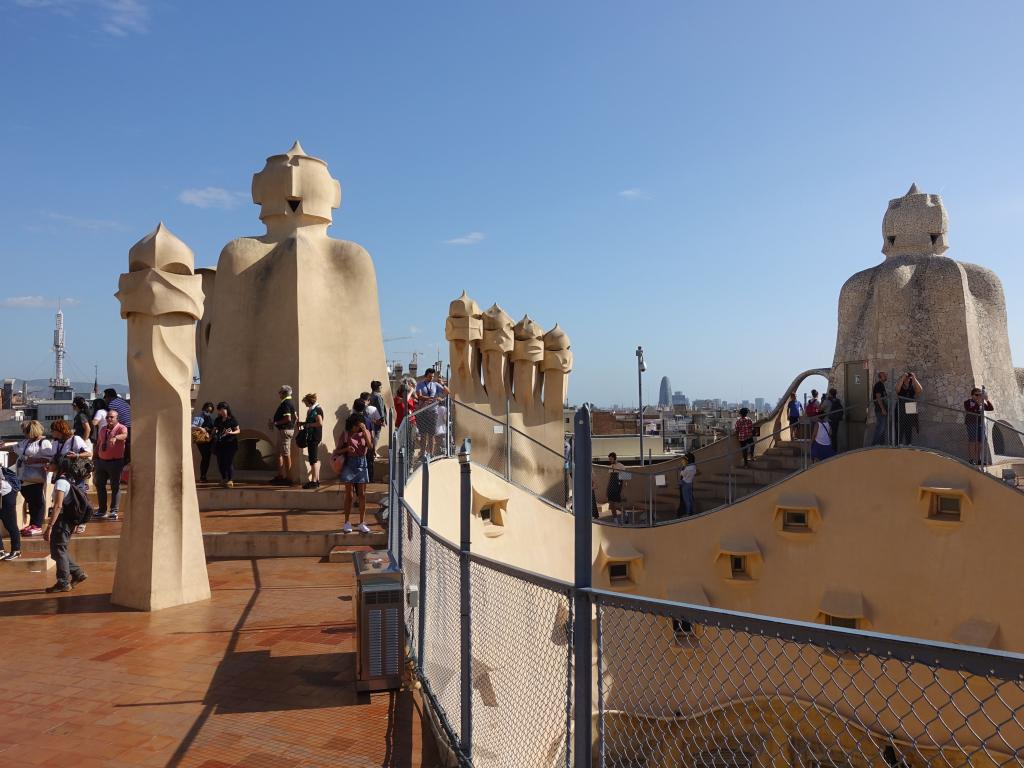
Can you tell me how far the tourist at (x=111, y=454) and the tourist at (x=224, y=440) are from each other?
7.42 feet

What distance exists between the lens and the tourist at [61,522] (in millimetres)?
7314

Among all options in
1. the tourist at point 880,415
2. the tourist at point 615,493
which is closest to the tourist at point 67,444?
the tourist at point 615,493

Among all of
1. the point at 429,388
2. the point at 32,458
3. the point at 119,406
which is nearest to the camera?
the point at 32,458

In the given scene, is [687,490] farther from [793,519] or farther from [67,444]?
[67,444]

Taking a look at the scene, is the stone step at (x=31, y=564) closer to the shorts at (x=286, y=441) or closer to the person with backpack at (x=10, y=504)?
the person with backpack at (x=10, y=504)

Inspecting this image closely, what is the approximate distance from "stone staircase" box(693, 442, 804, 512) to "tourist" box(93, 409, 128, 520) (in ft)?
37.1

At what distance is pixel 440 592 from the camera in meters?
4.91

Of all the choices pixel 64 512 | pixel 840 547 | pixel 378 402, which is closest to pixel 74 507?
pixel 64 512

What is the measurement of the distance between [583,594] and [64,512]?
6674 mm

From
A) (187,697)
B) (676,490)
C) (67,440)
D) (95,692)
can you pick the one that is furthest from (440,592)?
(676,490)

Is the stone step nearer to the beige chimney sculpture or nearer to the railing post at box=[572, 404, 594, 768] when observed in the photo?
the beige chimney sculpture

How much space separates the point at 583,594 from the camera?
8.41ft

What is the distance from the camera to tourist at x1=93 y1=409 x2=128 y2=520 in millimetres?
9969

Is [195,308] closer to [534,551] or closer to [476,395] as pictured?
[534,551]
